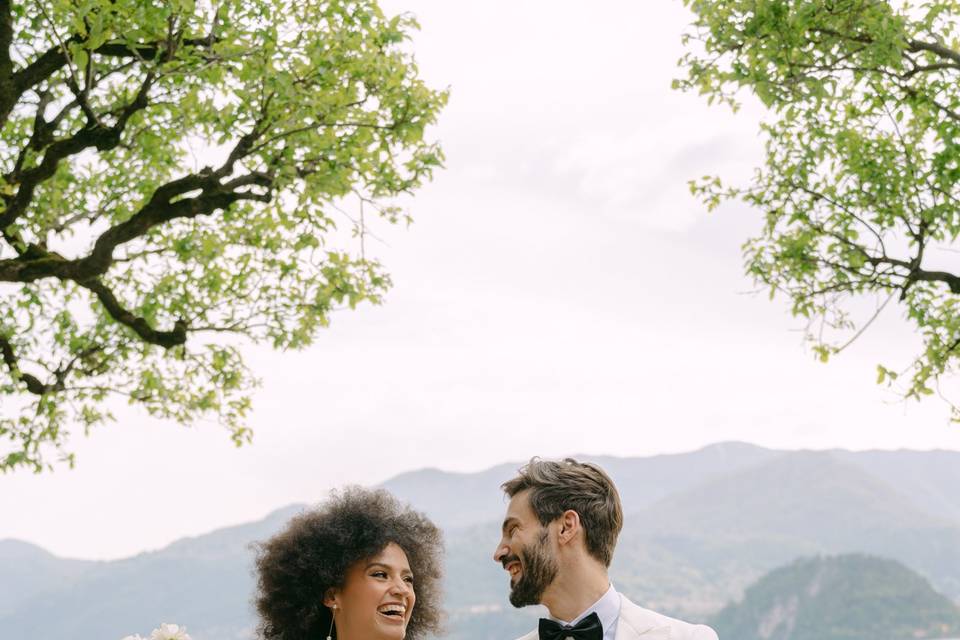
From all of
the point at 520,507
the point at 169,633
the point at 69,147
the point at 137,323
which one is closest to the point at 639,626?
the point at 520,507

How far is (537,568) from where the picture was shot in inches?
228

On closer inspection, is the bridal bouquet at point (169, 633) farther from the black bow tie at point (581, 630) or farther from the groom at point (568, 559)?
the black bow tie at point (581, 630)

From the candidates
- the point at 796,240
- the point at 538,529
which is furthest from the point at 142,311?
the point at 538,529

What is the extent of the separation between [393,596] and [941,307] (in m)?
10.2

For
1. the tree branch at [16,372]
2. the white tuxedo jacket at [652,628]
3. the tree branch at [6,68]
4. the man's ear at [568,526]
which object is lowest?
the white tuxedo jacket at [652,628]

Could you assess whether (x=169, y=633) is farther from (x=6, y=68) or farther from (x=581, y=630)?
(x=6, y=68)

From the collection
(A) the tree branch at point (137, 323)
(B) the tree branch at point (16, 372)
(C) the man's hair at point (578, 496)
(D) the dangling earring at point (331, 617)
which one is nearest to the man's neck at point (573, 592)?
(C) the man's hair at point (578, 496)

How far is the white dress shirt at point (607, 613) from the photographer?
5.75 m

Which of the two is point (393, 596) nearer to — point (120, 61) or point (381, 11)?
point (381, 11)

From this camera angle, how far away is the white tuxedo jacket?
218 inches

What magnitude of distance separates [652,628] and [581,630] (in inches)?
14.0

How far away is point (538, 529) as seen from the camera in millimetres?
5816

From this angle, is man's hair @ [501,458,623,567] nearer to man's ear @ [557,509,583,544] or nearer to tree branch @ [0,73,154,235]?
man's ear @ [557,509,583,544]

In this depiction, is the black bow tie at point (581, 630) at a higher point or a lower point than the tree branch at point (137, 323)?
lower
